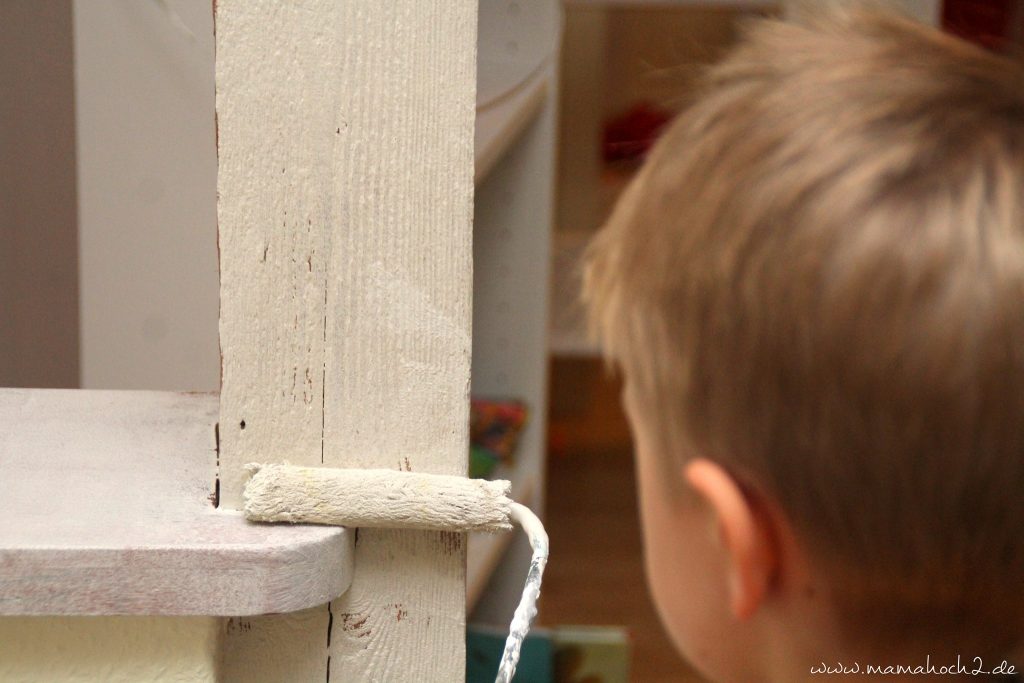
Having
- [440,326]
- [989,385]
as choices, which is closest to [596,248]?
[440,326]

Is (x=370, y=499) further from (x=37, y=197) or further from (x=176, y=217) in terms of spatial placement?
(x=37, y=197)

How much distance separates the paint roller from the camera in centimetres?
44

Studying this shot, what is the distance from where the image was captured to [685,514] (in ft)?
1.50

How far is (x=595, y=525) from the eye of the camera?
222cm

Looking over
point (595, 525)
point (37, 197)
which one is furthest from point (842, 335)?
point (595, 525)

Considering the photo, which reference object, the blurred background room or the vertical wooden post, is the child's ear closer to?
the vertical wooden post

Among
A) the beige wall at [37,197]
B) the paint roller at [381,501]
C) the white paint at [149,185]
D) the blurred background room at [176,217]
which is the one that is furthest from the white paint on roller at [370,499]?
the beige wall at [37,197]

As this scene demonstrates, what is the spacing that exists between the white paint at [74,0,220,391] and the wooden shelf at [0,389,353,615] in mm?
549

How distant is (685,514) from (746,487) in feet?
0.14

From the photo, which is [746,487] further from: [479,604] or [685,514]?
[479,604]

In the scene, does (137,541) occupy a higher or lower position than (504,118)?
lower

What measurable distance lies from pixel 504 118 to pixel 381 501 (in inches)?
27.4

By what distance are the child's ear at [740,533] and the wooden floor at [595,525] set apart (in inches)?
49.8

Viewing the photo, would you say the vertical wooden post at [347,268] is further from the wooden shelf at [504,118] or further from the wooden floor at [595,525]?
the wooden floor at [595,525]
